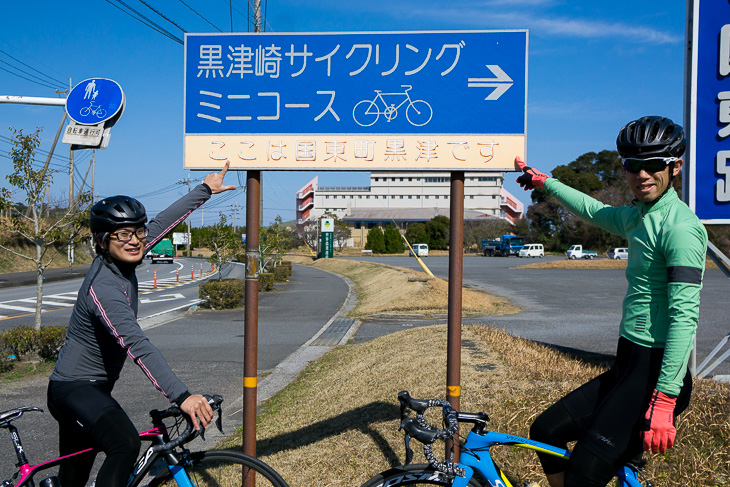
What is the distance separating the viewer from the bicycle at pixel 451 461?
2316mm

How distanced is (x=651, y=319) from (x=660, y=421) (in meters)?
0.39

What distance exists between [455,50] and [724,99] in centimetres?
362

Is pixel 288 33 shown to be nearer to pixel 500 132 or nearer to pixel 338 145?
pixel 338 145

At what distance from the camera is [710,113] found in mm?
5902

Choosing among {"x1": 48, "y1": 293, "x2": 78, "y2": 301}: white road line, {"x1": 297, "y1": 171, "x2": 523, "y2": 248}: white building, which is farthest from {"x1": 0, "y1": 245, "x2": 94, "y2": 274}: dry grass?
{"x1": 297, "y1": 171, "x2": 523, "y2": 248}: white building

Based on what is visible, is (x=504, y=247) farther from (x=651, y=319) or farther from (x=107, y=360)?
(x=107, y=360)

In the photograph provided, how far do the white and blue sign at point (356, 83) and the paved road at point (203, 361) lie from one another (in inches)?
125

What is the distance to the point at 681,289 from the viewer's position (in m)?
2.10

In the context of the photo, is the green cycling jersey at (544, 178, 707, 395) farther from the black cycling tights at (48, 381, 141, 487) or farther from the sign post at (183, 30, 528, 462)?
the black cycling tights at (48, 381, 141, 487)

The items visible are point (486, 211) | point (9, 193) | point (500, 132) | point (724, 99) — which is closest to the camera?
point (500, 132)

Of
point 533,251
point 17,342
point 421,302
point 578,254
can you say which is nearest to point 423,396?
point 17,342

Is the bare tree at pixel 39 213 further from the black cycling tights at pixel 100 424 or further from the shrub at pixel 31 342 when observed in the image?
the black cycling tights at pixel 100 424

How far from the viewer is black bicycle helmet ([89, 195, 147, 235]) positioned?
2625 millimetres

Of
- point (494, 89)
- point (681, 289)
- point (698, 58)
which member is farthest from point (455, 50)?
point (698, 58)
